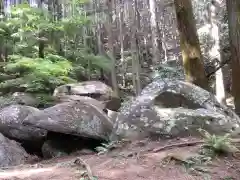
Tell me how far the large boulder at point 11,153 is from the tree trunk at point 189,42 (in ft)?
15.6

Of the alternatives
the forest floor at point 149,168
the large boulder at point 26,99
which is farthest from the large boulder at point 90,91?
the forest floor at point 149,168

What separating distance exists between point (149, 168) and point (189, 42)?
15.5 ft

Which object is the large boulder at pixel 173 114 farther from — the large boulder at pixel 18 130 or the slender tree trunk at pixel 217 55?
the slender tree trunk at pixel 217 55

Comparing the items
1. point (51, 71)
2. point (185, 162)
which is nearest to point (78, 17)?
point (51, 71)

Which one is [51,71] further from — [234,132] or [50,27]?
[234,132]

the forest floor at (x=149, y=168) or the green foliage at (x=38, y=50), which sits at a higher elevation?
the green foliage at (x=38, y=50)

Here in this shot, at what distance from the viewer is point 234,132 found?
7273 mm

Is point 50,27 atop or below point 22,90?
atop

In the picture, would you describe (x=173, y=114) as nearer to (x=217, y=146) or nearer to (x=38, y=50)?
(x=217, y=146)

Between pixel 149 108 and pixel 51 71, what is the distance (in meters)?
6.36

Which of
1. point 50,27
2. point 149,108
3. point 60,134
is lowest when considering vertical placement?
point 60,134

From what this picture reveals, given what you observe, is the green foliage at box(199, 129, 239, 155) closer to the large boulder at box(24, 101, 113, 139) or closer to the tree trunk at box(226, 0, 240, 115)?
the large boulder at box(24, 101, 113, 139)

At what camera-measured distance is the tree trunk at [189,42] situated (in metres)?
9.32

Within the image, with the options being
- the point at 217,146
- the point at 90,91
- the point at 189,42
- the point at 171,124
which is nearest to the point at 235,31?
the point at 189,42
